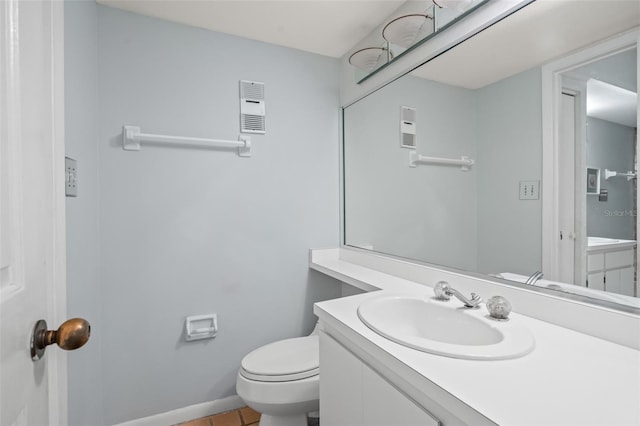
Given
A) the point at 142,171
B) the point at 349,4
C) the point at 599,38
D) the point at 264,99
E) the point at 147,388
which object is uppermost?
the point at 349,4

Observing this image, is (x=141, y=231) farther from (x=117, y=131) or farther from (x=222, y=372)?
(x=222, y=372)

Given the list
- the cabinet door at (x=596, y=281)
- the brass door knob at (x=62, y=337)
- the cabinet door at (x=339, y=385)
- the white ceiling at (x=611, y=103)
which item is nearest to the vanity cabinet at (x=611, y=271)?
the cabinet door at (x=596, y=281)

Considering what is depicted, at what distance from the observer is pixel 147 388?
1.60 m

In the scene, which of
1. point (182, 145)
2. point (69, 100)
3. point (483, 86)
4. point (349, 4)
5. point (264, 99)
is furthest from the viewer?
point (264, 99)

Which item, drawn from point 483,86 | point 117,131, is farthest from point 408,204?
point 117,131

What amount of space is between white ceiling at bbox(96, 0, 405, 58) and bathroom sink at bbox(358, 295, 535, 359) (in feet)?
4.70

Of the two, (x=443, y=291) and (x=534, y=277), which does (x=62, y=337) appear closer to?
(x=443, y=291)

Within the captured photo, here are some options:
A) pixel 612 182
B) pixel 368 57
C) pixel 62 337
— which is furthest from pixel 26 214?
pixel 368 57

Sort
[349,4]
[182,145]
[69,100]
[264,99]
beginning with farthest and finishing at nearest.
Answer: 1. [264,99]
2. [182,145]
3. [349,4]
4. [69,100]

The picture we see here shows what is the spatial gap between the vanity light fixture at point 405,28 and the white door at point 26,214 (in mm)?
1349

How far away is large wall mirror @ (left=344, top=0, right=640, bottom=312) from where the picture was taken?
2.71ft

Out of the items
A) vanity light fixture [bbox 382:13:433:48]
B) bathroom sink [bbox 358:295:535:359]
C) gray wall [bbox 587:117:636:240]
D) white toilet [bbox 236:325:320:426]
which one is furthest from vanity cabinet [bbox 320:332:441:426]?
vanity light fixture [bbox 382:13:433:48]

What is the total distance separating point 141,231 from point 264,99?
1017 mm

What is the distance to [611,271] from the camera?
0.84 metres
